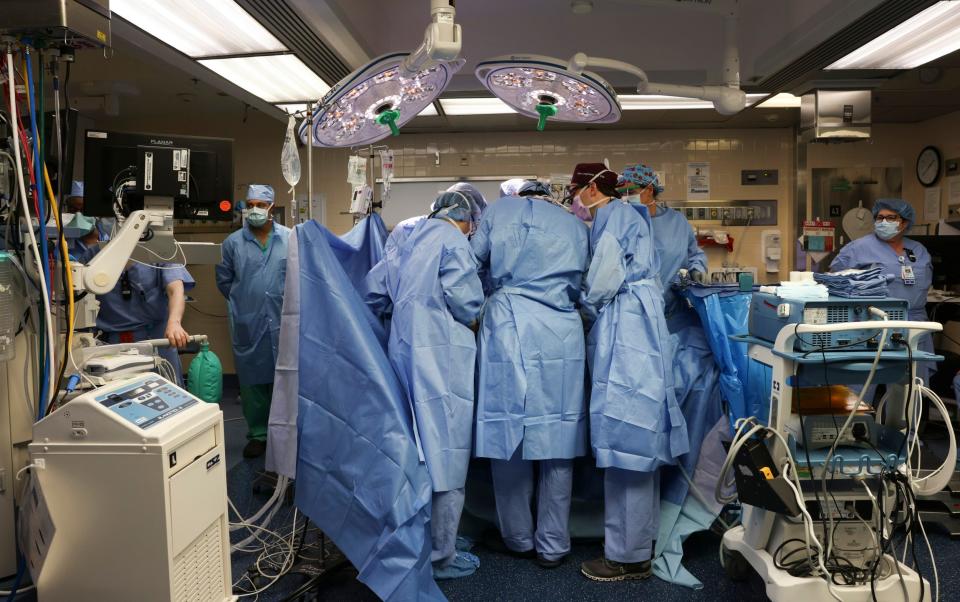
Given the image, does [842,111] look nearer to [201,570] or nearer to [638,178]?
[638,178]

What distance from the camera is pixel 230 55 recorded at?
346cm

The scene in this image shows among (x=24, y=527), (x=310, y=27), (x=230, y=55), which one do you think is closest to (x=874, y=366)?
(x=24, y=527)

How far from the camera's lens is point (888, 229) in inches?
167

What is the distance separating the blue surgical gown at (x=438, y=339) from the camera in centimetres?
251

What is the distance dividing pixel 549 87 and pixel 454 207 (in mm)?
677

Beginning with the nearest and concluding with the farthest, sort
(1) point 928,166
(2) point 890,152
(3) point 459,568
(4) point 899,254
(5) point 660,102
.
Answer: (3) point 459,568
(4) point 899,254
(5) point 660,102
(1) point 928,166
(2) point 890,152

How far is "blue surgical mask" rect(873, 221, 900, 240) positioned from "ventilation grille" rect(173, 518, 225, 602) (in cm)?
412

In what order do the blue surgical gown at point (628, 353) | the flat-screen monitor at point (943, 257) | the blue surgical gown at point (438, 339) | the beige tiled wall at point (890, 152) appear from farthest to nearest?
the beige tiled wall at point (890, 152) → the flat-screen monitor at point (943, 257) → the blue surgical gown at point (628, 353) → the blue surgical gown at point (438, 339)

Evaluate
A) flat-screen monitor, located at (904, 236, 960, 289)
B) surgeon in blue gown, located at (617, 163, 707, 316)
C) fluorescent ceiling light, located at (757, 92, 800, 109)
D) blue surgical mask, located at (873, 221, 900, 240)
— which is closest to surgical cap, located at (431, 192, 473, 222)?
surgeon in blue gown, located at (617, 163, 707, 316)

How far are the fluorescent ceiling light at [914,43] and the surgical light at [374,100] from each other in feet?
7.89

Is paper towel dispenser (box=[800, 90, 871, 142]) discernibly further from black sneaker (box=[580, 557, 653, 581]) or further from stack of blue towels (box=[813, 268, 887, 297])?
black sneaker (box=[580, 557, 653, 581])

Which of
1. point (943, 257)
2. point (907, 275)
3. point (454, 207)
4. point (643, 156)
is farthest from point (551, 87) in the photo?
point (643, 156)

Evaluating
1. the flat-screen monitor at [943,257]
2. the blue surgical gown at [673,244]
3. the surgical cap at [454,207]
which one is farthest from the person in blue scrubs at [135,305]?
the flat-screen monitor at [943,257]

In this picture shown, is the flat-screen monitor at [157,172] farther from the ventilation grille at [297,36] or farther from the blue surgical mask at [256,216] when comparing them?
the blue surgical mask at [256,216]
